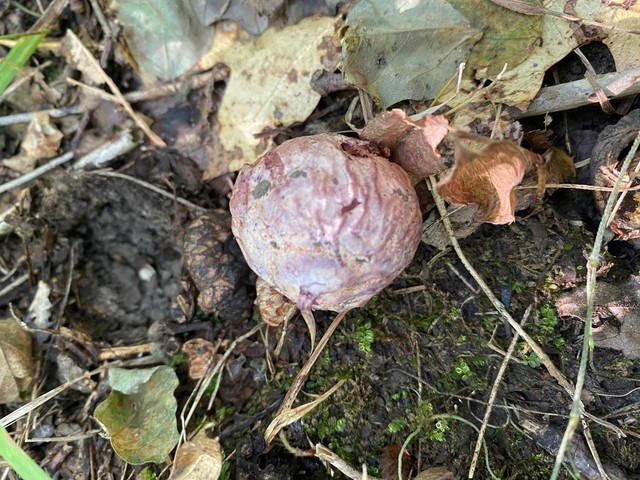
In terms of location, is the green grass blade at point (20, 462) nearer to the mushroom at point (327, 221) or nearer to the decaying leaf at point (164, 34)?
the mushroom at point (327, 221)

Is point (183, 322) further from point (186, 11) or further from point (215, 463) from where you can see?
point (186, 11)

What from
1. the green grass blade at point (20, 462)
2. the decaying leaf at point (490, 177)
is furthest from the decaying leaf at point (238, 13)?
the green grass blade at point (20, 462)

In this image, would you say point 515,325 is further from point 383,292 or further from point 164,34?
point 164,34

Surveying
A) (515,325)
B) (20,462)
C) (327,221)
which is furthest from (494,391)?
(20,462)

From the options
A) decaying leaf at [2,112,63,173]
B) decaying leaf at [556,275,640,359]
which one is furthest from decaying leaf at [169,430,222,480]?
decaying leaf at [2,112,63,173]

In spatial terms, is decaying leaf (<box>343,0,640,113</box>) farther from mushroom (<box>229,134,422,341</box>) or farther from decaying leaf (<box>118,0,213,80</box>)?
decaying leaf (<box>118,0,213,80</box>)

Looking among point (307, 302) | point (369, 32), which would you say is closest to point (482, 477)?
point (307, 302)

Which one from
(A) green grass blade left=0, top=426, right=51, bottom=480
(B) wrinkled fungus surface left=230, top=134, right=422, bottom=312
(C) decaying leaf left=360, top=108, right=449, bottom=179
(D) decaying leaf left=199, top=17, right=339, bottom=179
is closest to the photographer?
(B) wrinkled fungus surface left=230, top=134, right=422, bottom=312
